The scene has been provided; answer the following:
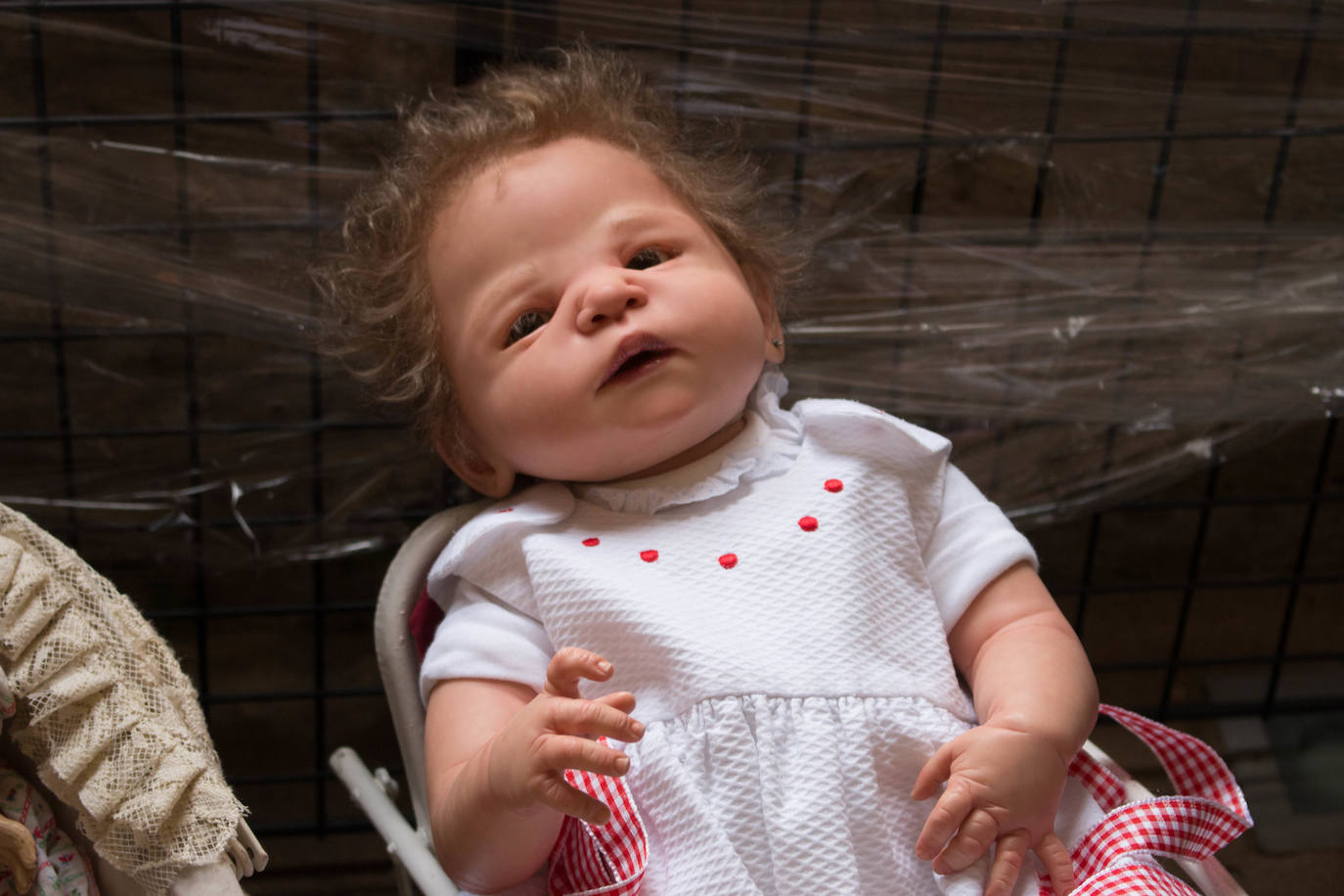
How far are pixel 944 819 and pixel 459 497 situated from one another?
1.90 feet

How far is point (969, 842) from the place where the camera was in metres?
0.81

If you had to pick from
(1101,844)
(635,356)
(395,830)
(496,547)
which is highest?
(635,356)

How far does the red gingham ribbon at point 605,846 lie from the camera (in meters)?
0.83

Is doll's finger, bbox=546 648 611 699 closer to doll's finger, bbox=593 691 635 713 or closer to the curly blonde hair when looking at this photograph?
doll's finger, bbox=593 691 635 713

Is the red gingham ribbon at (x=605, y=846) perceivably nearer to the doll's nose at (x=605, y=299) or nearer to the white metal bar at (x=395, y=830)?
the white metal bar at (x=395, y=830)

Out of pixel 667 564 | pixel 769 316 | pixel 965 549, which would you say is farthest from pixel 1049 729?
pixel 769 316

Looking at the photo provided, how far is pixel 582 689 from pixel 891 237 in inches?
19.3

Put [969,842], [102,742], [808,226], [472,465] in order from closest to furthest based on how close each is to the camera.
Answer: [102,742]
[969,842]
[472,465]
[808,226]

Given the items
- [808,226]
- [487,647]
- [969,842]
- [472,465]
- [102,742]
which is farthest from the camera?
[808,226]

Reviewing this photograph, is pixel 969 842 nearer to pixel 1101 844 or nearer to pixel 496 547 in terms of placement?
pixel 1101 844

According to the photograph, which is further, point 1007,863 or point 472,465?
point 472,465

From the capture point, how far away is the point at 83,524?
3.93 feet

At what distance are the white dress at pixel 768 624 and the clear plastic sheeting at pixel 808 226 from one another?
23 cm

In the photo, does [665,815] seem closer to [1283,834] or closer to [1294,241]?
[1294,241]
